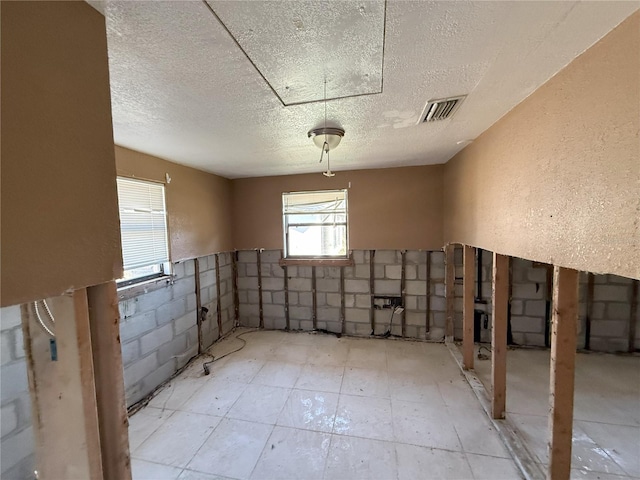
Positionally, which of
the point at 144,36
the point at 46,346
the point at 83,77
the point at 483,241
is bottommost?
the point at 46,346

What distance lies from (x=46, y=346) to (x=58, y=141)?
2.13ft

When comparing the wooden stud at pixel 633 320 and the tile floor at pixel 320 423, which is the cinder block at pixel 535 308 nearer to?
the wooden stud at pixel 633 320

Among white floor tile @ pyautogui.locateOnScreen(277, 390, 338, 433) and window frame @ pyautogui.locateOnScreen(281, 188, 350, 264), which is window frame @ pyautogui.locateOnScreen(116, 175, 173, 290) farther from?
white floor tile @ pyautogui.locateOnScreen(277, 390, 338, 433)

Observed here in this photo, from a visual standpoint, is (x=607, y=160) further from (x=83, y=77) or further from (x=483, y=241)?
(x=83, y=77)

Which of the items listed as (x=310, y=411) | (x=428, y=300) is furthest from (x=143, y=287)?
(x=428, y=300)

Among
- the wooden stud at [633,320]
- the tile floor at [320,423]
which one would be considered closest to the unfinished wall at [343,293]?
the tile floor at [320,423]

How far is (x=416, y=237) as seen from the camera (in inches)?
154

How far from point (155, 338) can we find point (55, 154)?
110 inches

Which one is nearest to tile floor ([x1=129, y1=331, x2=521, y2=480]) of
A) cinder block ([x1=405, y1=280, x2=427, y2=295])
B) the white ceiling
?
cinder block ([x1=405, y1=280, x2=427, y2=295])

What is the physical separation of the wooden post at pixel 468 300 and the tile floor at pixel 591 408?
27cm

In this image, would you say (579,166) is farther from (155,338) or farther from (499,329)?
(155,338)

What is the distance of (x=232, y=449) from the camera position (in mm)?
2105

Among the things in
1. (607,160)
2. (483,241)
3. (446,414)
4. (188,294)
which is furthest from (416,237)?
(188,294)

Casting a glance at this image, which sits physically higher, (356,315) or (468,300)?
(468,300)
